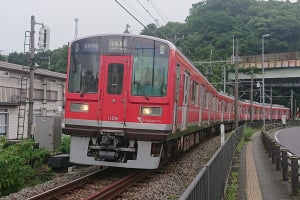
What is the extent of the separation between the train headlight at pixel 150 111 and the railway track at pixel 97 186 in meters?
1.54

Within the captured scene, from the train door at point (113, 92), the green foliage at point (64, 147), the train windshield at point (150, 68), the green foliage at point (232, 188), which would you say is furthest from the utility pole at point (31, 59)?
the green foliage at point (232, 188)

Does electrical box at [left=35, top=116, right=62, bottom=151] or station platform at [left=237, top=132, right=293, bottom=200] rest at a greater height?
electrical box at [left=35, top=116, right=62, bottom=151]

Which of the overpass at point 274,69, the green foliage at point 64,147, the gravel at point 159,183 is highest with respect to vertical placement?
the overpass at point 274,69

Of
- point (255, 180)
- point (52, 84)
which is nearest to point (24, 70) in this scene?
point (52, 84)

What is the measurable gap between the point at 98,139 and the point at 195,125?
6.17 m

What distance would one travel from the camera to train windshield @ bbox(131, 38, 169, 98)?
10.6 metres

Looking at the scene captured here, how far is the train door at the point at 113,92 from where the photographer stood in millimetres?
10617

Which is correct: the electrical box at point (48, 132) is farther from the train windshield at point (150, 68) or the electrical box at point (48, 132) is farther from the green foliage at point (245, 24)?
the green foliage at point (245, 24)

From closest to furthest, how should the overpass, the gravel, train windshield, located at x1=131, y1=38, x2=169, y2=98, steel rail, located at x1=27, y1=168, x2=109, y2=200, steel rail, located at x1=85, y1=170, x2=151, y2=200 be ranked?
steel rail, located at x1=27, y1=168, x2=109, y2=200
steel rail, located at x1=85, y1=170, x2=151, y2=200
the gravel
train windshield, located at x1=131, y1=38, x2=169, y2=98
the overpass

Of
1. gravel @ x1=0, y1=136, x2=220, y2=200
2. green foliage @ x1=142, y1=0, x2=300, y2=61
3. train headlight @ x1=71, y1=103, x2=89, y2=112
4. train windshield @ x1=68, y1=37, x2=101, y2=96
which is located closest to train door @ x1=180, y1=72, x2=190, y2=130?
gravel @ x1=0, y1=136, x2=220, y2=200

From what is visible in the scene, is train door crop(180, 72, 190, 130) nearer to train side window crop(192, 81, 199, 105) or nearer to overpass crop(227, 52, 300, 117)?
train side window crop(192, 81, 199, 105)

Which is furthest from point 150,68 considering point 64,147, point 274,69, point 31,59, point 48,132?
point 274,69

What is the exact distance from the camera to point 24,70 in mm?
26141

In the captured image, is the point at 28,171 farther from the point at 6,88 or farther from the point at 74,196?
the point at 6,88
